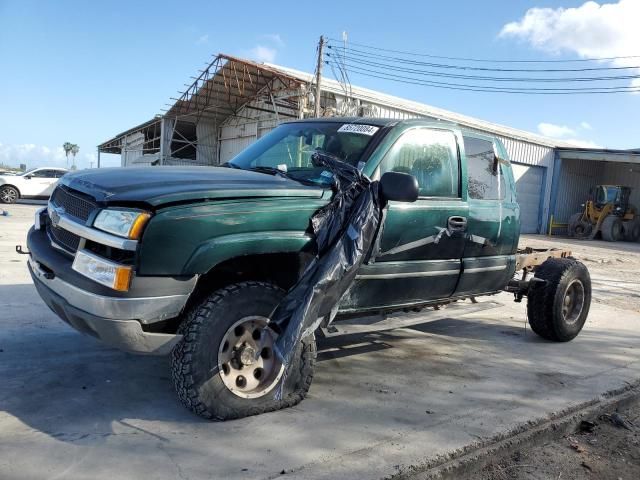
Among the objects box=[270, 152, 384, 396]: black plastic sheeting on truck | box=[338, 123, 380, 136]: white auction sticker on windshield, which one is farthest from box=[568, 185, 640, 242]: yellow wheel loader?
box=[270, 152, 384, 396]: black plastic sheeting on truck

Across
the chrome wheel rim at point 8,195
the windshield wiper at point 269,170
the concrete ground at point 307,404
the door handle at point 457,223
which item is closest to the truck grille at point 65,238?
the concrete ground at point 307,404

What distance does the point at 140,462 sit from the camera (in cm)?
287

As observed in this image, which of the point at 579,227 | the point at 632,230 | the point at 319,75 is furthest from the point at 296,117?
the point at 632,230

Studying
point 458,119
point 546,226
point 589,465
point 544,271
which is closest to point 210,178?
point 589,465

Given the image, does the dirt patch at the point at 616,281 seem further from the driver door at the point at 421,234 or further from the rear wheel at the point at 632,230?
the rear wheel at the point at 632,230

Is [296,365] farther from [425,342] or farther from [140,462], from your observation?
[425,342]

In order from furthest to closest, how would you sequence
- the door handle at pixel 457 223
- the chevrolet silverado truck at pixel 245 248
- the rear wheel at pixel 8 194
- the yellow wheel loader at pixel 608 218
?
the yellow wheel loader at pixel 608 218
the rear wheel at pixel 8 194
the door handle at pixel 457 223
the chevrolet silverado truck at pixel 245 248

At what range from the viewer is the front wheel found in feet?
10.5

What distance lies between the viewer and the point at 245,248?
10.8ft

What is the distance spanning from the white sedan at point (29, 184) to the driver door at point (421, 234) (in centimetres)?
Result: 1865

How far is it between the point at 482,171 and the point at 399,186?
1.69 m

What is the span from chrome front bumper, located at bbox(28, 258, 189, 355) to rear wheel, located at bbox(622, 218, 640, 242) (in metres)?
29.1

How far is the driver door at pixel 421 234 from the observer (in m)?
4.00

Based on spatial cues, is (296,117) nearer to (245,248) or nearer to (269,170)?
(269,170)
